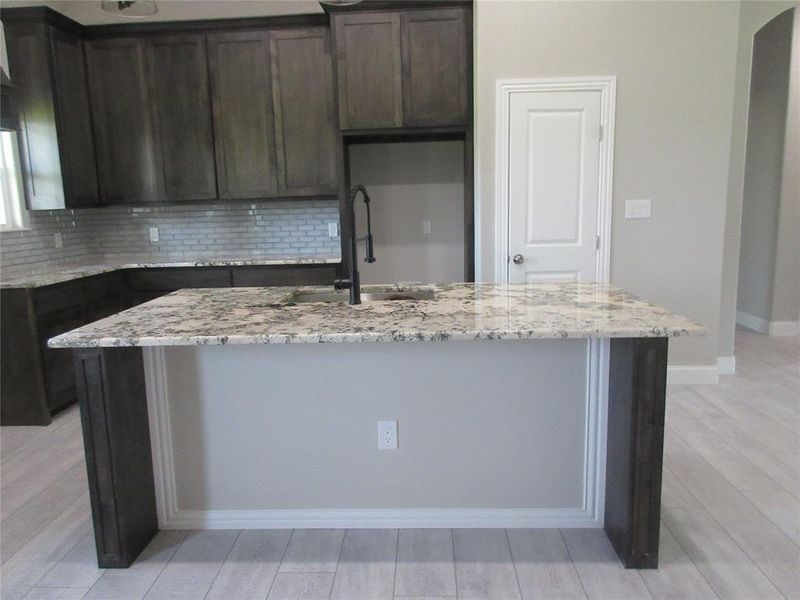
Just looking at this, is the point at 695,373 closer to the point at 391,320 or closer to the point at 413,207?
the point at 413,207

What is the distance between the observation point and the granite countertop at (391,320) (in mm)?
1682

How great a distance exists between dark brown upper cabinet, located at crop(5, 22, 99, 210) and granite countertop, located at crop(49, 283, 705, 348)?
2247 mm

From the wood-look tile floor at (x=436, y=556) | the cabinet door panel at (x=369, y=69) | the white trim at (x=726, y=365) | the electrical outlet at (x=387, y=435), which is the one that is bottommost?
the wood-look tile floor at (x=436, y=556)

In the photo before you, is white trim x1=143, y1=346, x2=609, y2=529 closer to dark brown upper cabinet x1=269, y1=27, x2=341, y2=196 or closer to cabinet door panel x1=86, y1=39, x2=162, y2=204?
dark brown upper cabinet x1=269, y1=27, x2=341, y2=196

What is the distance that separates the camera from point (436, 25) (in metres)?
3.67

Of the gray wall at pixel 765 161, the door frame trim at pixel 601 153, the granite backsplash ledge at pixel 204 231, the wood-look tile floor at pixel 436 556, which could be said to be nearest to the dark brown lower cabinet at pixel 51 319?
the granite backsplash ledge at pixel 204 231

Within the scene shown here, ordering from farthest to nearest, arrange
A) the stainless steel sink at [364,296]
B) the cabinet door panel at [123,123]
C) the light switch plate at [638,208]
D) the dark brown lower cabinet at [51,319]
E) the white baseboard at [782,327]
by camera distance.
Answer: the white baseboard at [782,327]
the cabinet door panel at [123,123]
the light switch plate at [638,208]
the dark brown lower cabinet at [51,319]
the stainless steel sink at [364,296]

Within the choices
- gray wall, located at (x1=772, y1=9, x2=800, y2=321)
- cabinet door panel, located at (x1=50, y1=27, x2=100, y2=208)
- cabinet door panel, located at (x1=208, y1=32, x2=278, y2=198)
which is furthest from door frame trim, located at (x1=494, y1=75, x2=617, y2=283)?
cabinet door panel, located at (x1=50, y1=27, x2=100, y2=208)

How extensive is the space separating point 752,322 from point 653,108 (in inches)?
115

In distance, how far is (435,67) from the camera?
12.1ft

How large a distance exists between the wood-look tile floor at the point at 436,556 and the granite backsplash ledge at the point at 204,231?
2299mm

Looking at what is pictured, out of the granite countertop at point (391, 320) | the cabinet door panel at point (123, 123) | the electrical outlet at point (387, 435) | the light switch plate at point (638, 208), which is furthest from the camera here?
the cabinet door panel at point (123, 123)

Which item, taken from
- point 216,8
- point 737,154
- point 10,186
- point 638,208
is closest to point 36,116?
point 10,186

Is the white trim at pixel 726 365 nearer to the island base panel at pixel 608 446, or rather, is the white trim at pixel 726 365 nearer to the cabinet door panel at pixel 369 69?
the island base panel at pixel 608 446
